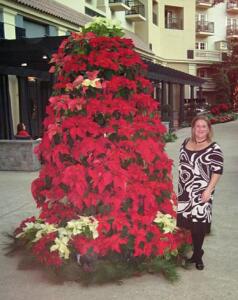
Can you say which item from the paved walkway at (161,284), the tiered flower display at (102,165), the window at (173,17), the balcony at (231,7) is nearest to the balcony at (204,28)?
the balcony at (231,7)

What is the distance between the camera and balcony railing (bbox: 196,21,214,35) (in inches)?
1845

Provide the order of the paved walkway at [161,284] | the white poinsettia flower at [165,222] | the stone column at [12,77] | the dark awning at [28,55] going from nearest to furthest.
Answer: the paved walkway at [161,284]
the white poinsettia flower at [165,222]
the dark awning at [28,55]
the stone column at [12,77]

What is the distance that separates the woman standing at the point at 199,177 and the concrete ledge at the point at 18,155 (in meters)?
6.62

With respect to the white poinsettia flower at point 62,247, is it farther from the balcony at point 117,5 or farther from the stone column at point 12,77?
the balcony at point 117,5

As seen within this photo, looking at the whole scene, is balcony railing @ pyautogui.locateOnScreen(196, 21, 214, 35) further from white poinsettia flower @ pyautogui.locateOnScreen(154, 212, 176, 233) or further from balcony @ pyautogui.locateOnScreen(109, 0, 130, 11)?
white poinsettia flower @ pyautogui.locateOnScreen(154, 212, 176, 233)

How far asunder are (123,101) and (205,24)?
4621cm

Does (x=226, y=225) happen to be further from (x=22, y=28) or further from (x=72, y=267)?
(x=22, y=28)

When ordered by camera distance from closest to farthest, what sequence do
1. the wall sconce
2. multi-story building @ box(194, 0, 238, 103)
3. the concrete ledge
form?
the concrete ledge → the wall sconce → multi-story building @ box(194, 0, 238, 103)

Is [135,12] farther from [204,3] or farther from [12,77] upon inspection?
[204,3]

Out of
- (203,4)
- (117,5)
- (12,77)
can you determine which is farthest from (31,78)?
(203,4)

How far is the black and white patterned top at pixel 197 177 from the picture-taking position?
4.43 m

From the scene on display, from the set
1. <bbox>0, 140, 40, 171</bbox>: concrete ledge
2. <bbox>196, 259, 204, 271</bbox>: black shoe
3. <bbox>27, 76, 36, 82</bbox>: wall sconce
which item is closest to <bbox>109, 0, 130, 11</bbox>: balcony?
<bbox>27, 76, 36, 82</bbox>: wall sconce

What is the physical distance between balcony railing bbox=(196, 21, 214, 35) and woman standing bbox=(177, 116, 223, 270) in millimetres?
44445

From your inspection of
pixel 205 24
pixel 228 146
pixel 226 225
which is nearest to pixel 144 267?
pixel 226 225
